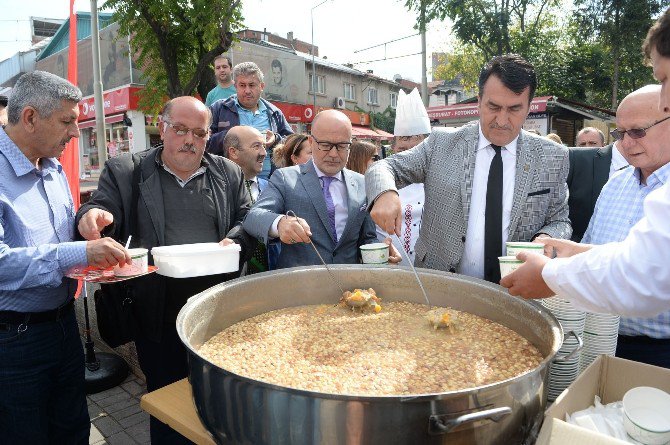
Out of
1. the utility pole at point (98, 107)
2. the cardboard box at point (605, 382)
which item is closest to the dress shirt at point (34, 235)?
the cardboard box at point (605, 382)

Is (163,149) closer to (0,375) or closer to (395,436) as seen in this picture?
(0,375)

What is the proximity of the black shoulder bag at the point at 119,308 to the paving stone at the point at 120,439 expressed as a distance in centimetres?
112

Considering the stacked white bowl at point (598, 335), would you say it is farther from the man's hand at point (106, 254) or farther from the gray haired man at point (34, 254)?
the gray haired man at point (34, 254)

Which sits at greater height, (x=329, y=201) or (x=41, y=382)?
(x=329, y=201)

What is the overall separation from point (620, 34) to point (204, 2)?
16.7m

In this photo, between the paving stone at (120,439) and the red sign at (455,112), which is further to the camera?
the red sign at (455,112)

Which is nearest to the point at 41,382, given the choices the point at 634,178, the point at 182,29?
the point at 634,178

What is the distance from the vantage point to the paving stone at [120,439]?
305cm

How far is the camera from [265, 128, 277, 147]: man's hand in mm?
4553

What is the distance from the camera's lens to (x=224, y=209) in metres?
2.50

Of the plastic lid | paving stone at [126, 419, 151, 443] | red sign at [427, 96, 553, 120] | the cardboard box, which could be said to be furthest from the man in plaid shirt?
red sign at [427, 96, 553, 120]

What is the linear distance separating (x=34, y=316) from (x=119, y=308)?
357 millimetres

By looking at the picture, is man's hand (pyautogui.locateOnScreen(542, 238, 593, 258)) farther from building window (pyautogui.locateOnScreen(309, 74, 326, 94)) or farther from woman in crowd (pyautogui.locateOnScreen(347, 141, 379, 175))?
building window (pyautogui.locateOnScreen(309, 74, 326, 94))

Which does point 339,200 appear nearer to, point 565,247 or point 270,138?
point 565,247
